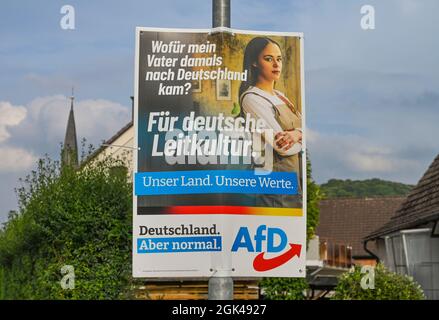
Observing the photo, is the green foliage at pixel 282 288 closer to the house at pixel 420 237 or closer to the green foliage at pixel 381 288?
the house at pixel 420 237

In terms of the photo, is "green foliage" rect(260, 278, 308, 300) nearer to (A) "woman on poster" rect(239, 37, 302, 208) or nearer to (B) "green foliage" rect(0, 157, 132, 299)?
(B) "green foliage" rect(0, 157, 132, 299)

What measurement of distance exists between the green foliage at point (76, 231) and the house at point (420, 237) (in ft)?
21.3

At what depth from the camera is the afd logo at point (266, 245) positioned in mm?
9211

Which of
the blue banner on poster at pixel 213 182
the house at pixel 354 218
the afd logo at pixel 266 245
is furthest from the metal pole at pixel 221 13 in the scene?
the house at pixel 354 218

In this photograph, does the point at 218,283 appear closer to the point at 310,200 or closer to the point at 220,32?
the point at 220,32

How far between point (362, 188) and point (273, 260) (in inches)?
2679

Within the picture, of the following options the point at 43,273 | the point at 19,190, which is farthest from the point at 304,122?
the point at 19,190

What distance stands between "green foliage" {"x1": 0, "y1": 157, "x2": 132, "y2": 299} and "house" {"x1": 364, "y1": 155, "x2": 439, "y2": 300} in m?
6.48

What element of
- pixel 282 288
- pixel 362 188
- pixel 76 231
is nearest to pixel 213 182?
pixel 76 231

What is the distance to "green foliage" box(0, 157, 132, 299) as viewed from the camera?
1964 cm

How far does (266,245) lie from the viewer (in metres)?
9.28

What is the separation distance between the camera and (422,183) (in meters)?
24.6

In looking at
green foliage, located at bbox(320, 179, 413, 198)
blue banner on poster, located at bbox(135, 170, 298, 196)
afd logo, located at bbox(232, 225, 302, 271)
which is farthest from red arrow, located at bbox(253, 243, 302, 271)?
green foliage, located at bbox(320, 179, 413, 198)

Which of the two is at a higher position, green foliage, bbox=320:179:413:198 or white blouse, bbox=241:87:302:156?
green foliage, bbox=320:179:413:198
